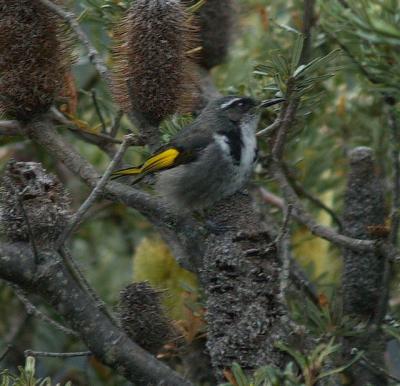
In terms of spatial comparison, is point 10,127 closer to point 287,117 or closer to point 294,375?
point 287,117

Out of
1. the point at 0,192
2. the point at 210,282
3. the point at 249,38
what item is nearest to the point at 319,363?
the point at 210,282

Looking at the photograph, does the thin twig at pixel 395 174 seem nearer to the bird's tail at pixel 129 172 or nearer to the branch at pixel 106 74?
the branch at pixel 106 74

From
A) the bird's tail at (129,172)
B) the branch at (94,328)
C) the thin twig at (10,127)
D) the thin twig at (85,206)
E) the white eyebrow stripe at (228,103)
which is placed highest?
the thin twig at (85,206)

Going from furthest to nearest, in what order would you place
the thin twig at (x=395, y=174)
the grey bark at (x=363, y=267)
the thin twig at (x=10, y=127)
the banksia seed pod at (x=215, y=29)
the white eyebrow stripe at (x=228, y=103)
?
1. the banksia seed pod at (x=215, y=29)
2. the white eyebrow stripe at (x=228, y=103)
3. the thin twig at (x=10, y=127)
4. the grey bark at (x=363, y=267)
5. the thin twig at (x=395, y=174)

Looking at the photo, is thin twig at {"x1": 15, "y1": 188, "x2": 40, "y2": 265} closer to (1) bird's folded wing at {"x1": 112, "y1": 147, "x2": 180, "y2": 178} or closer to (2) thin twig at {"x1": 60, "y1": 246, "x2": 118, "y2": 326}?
(2) thin twig at {"x1": 60, "y1": 246, "x2": 118, "y2": 326}

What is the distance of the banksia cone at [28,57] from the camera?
2.97m

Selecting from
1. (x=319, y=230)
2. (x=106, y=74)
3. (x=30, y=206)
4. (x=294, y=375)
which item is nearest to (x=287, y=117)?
(x=319, y=230)

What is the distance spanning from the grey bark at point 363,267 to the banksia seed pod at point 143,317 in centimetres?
65

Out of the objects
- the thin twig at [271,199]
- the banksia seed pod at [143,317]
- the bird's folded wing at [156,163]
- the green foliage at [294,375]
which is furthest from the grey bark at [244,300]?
the thin twig at [271,199]

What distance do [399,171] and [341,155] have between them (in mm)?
1566

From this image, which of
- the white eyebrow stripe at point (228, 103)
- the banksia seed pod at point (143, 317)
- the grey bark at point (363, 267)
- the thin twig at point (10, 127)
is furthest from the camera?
the white eyebrow stripe at point (228, 103)

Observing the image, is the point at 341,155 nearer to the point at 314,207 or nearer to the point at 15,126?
the point at 314,207

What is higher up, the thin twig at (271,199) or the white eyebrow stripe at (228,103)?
the white eyebrow stripe at (228,103)

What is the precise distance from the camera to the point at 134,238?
15.5 ft
